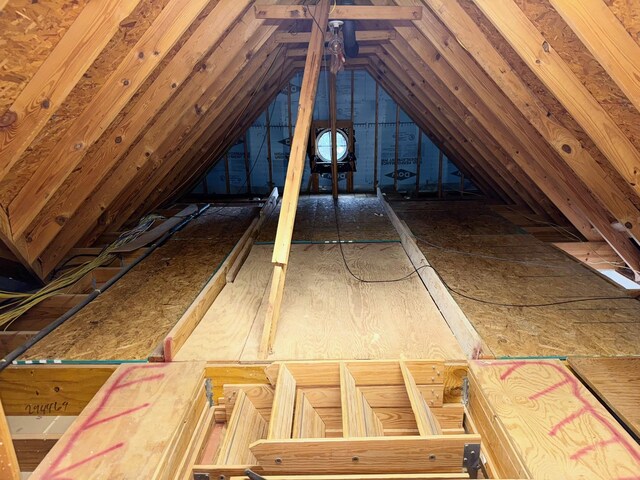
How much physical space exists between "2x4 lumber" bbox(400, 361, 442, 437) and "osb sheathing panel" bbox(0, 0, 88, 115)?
6.69 feet

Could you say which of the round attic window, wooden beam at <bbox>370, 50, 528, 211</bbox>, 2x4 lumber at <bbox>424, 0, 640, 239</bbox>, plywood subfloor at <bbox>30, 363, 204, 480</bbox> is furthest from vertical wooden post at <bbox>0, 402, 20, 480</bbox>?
the round attic window

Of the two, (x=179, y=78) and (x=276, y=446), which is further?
(x=179, y=78)

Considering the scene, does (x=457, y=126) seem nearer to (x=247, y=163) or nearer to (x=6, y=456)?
(x=247, y=163)

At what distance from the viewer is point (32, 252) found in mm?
2787

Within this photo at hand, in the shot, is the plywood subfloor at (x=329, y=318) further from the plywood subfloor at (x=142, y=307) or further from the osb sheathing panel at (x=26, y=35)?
the osb sheathing panel at (x=26, y=35)

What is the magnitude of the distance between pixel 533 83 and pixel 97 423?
2973 millimetres

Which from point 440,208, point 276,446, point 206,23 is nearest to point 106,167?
point 206,23

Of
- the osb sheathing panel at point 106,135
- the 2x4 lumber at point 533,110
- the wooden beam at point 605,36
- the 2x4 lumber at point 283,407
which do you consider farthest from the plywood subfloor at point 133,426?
the 2x4 lumber at point 533,110

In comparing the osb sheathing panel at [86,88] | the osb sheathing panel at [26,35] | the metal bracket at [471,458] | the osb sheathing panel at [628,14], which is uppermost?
the osb sheathing panel at [86,88]

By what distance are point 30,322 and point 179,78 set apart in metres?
2.12

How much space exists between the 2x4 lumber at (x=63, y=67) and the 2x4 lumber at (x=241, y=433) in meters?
1.57

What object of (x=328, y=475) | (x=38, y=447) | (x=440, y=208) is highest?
(x=440, y=208)

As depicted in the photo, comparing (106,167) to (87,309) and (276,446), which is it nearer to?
(87,309)

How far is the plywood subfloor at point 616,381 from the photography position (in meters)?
1.60
